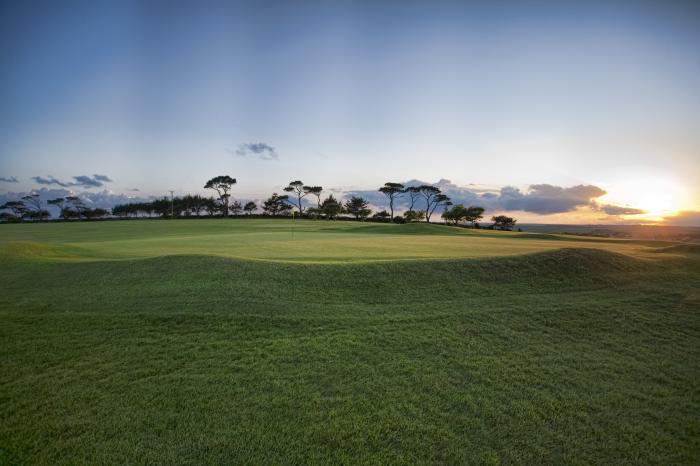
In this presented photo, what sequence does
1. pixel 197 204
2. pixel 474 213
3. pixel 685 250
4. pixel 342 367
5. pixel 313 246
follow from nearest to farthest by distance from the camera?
pixel 342 367
pixel 685 250
pixel 313 246
pixel 474 213
pixel 197 204

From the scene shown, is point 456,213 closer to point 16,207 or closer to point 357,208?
point 357,208

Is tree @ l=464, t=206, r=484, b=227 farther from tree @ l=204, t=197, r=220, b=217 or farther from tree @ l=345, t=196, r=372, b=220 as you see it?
tree @ l=204, t=197, r=220, b=217

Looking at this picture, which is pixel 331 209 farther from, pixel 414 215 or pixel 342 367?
pixel 342 367

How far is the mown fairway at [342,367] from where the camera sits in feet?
15.4

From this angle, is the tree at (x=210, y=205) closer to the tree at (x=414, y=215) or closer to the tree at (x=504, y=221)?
the tree at (x=414, y=215)

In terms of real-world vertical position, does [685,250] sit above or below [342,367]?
above

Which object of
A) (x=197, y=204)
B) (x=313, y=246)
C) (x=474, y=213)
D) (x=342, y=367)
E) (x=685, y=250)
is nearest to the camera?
(x=342, y=367)

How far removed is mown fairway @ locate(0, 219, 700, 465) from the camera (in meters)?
4.71

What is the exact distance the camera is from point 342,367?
21.1ft

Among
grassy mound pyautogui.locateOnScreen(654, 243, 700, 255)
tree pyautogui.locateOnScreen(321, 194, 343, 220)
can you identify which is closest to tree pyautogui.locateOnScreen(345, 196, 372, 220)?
tree pyautogui.locateOnScreen(321, 194, 343, 220)

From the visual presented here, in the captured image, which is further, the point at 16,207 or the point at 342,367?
the point at 16,207

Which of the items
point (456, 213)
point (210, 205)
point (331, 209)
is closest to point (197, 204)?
point (210, 205)

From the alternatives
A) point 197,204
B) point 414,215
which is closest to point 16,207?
point 197,204

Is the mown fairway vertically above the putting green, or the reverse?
the putting green
